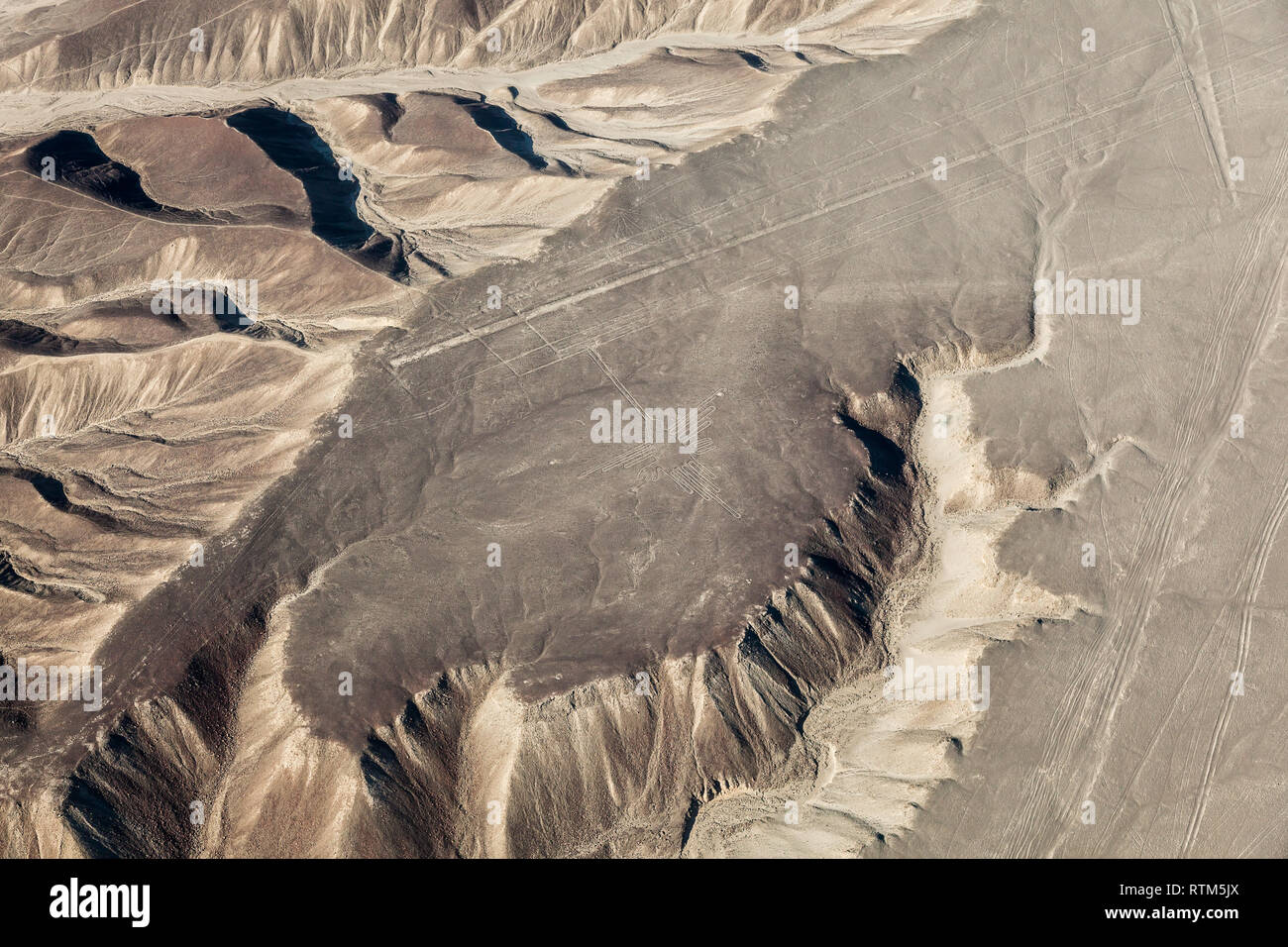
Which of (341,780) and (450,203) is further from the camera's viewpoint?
(450,203)

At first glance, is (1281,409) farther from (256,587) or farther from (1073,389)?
(256,587)

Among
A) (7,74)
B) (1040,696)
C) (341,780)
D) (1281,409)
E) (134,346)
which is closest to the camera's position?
(341,780)

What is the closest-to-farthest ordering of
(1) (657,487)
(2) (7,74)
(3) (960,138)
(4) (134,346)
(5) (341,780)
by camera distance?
(5) (341,780) < (1) (657,487) < (4) (134,346) < (3) (960,138) < (2) (7,74)

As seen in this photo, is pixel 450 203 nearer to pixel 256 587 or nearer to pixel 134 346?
pixel 134 346

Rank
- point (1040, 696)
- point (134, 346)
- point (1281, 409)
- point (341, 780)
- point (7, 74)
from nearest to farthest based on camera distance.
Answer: point (341, 780) < point (1040, 696) < point (1281, 409) < point (134, 346) < point (7, 74)

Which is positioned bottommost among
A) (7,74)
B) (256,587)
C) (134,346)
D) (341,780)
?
(341,780)

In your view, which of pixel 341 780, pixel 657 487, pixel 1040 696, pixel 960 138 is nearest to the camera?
pixel 341 780

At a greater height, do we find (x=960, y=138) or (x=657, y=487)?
(x=960, y=138)
